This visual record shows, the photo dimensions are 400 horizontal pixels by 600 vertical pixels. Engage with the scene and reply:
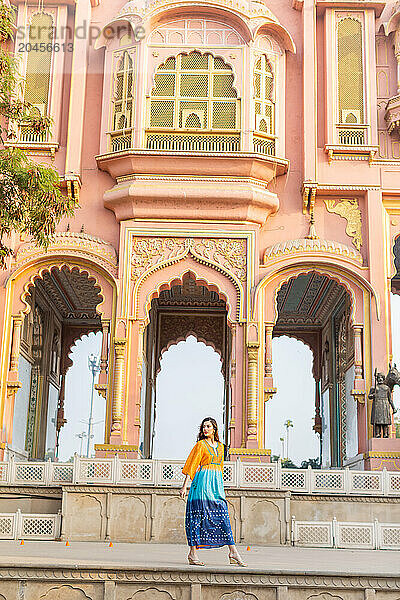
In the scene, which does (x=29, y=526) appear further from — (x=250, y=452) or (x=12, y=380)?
(x=250, y=452)

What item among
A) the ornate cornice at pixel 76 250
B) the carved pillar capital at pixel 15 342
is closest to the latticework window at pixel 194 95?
the ornate cornice at pixel 76 250

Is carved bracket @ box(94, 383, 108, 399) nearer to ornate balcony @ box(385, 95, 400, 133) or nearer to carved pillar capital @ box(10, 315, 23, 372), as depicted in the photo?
carved pillar capital @ box(10, 315, 23, 372)

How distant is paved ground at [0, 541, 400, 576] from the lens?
651cm

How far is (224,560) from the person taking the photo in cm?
783

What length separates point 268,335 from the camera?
15.0 meters

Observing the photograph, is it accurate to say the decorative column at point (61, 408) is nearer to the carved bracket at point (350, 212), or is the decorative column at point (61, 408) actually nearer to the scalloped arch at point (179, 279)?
the scalloped arch at point (179, 279)

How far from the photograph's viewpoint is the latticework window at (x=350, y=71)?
620 inches

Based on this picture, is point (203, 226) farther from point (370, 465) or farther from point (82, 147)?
point (370, 465)

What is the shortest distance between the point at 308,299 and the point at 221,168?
5539 millimetres

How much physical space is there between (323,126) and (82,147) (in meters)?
4.97

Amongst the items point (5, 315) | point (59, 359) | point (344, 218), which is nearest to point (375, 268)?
point (344, 218)

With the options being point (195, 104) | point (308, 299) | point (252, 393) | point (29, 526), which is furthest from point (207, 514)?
point (308, 299)

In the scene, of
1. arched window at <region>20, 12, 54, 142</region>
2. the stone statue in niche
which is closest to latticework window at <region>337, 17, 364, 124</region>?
the stone statue in niche

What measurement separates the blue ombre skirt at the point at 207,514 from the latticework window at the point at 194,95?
951cm
